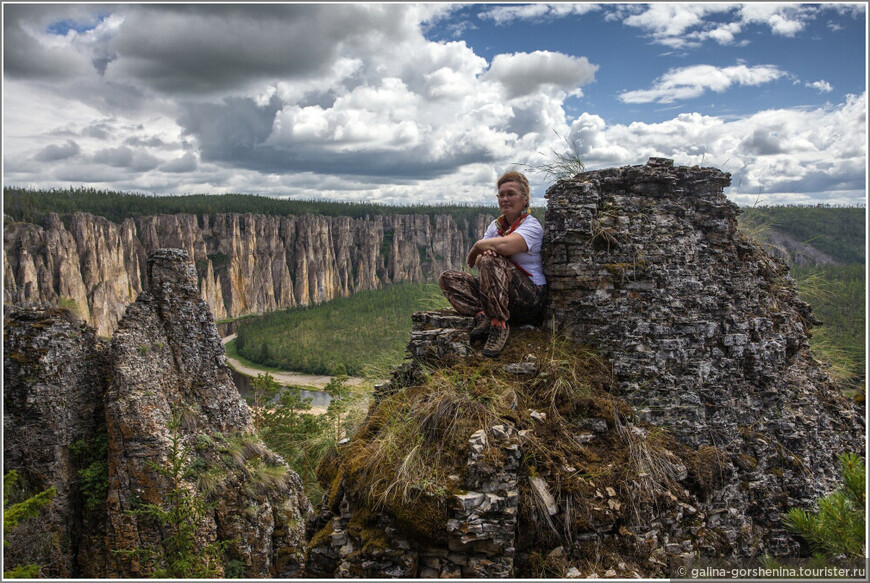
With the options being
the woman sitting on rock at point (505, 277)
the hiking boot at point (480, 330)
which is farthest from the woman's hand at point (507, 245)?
the hiking boot at point (480, 330)

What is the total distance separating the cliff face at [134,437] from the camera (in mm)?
10172

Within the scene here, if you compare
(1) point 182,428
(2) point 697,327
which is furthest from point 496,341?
(1) point 182,428

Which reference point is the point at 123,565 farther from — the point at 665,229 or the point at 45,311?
the point at 665,229

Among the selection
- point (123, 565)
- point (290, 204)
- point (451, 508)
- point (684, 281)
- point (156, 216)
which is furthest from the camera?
point (290, 204)

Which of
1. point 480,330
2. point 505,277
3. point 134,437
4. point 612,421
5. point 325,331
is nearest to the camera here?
point 612,421

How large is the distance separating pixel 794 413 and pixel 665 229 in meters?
2.76

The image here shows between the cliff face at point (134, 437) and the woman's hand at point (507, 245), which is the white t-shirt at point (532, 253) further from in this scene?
the cliff face at point (134, 437)

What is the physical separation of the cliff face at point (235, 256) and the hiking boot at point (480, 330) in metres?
58.8

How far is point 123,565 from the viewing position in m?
10.3

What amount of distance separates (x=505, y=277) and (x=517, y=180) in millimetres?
1370

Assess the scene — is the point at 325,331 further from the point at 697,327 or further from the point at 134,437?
the point at 697,327

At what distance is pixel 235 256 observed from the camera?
378ft

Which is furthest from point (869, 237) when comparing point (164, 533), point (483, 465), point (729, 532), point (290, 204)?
point (290, 204)

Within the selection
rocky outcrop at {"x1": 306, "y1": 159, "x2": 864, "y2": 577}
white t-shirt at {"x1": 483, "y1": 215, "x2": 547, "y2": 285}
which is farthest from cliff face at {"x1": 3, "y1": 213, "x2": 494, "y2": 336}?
rocky outcrop at {"x1": 306, "y1": 159, "x2": 864, "y2": 577}
